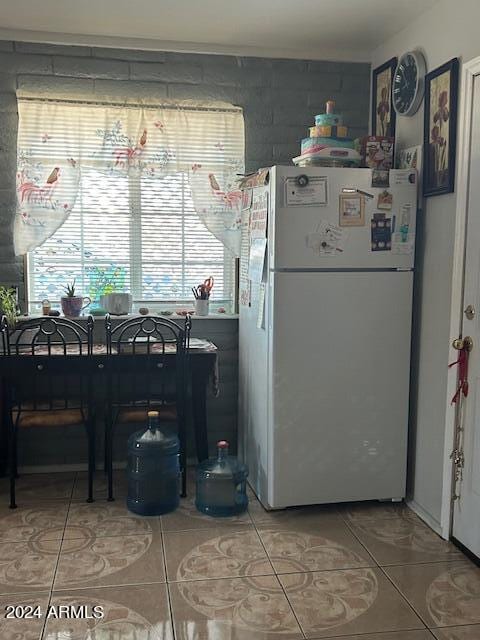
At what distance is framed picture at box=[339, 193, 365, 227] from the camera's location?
303 cm

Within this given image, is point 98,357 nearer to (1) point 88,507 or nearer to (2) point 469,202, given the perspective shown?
(1) point 88,507

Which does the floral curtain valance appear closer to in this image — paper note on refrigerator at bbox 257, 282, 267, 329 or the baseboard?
paper note on refrigerator at bbox 257, 282, 267, 329

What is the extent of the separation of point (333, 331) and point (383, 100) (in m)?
1.43

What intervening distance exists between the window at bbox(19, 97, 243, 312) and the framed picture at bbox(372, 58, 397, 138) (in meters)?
0.78

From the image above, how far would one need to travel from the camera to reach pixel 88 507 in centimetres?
326

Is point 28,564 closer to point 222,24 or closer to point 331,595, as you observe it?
point 331,595

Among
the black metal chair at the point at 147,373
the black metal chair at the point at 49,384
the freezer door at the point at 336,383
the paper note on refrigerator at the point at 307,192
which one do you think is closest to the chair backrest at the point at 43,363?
the black metal chair at the point at 49,384

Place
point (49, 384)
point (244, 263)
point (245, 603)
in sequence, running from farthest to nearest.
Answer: point (244, 263) < point (49, 384) < point (245, 603)

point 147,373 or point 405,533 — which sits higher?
point 147,373

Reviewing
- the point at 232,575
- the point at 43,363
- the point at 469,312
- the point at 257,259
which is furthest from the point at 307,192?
the point at 232,575

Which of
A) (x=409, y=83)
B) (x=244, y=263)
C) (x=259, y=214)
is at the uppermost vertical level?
(x=409, y=83)

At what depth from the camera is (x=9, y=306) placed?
350 cm

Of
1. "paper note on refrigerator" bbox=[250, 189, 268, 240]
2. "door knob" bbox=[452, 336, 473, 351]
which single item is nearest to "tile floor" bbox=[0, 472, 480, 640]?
"door knob" bbox=[452, 336, 473, 351]

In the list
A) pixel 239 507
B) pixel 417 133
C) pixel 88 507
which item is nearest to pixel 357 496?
pixel 239 507
